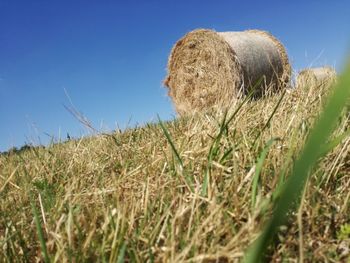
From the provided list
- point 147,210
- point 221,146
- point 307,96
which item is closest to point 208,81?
point 307,96

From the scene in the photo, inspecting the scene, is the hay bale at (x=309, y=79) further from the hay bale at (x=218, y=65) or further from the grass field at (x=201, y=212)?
the hay bale at (x=218, y=65)

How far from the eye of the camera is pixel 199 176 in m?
1.49

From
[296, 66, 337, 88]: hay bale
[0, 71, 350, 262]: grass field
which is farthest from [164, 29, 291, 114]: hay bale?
[0, 71, 350, 262]: grass field

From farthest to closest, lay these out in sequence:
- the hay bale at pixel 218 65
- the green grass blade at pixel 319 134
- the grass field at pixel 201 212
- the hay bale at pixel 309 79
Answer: the hay bale at pixel 218 65 → the hay bale at pixel 309 79 → the grass field at pixel 201 212 → the green grass blade at pixel 319 134

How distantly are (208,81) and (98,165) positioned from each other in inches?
234

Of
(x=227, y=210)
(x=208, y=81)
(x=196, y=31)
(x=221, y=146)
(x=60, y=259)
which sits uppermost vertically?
(x=196, y=31)

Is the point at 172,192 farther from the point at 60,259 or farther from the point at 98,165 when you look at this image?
the point at 98,165

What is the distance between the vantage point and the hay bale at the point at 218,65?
716 cm

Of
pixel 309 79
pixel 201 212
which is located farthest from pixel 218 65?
pixel 201 212

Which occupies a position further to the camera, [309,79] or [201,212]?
[309,79]

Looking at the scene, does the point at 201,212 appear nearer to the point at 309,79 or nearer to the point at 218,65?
the point at 309,79

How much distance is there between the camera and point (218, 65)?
24.5 feet

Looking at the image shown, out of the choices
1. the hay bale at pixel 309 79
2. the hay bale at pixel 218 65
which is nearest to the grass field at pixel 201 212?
the hay bale at pixel 309 79

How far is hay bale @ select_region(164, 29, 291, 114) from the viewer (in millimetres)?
7164
